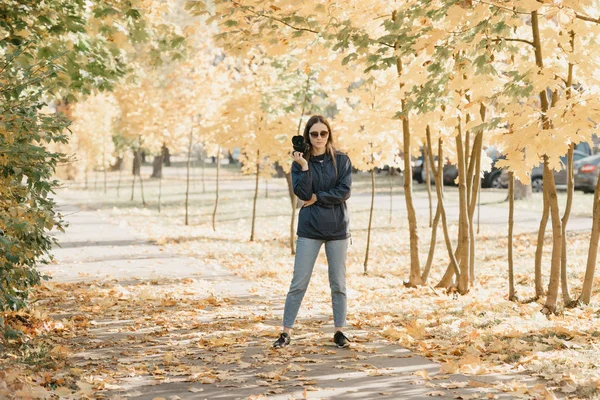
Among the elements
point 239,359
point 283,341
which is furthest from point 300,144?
point 239,359

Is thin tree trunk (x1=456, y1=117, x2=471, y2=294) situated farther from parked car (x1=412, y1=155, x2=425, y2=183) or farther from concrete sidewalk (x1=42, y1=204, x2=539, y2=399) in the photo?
parked car (x1=412, y1=155, x2=425, y2=183)

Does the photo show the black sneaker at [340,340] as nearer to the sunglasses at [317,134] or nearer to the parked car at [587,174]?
the sunglasses at [317,134]

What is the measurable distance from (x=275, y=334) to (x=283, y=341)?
613 mm

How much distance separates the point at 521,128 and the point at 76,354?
4.10 metres

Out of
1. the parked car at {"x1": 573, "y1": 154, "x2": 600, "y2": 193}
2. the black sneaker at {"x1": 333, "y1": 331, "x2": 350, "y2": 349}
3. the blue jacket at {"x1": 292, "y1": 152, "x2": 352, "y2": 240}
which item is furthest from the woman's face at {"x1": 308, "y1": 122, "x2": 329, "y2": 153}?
the parked car at {"x1": 573, "y1": 154, "x2": 600, "y2": 193}

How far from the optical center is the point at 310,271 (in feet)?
21.2

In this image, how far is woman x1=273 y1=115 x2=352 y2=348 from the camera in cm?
633

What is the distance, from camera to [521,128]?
6.46 m

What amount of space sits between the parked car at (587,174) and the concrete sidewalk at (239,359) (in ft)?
63.3

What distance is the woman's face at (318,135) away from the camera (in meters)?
6.38

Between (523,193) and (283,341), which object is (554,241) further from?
(523,193)

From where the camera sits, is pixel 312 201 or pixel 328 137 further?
pixel 328 137

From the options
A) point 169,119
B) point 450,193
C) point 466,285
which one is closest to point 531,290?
point 466,285

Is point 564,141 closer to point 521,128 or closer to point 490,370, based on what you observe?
point 521,128
